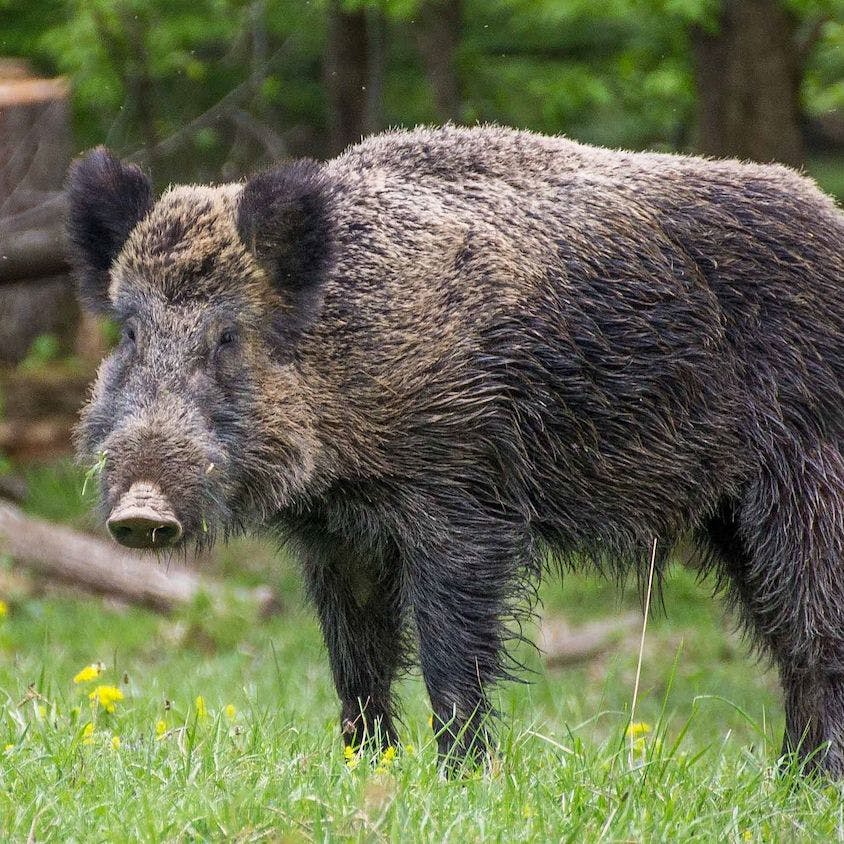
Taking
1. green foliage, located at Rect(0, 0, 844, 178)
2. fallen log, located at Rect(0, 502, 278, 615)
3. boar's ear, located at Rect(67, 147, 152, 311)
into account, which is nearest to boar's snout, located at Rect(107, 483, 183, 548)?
boar's ear, located at Rect(67, 147, 152, 311)

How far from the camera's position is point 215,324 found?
16.2 feet

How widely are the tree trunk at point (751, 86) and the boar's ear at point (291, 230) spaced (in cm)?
543

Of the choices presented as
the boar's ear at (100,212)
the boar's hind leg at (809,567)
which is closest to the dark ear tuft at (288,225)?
the boar's ear at (100,212)

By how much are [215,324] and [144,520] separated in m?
0.90

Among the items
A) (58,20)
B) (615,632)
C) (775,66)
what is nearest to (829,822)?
(615,632)

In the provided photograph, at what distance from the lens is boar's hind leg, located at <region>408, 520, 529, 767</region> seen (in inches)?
197

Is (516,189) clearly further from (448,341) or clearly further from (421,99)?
(421,99)

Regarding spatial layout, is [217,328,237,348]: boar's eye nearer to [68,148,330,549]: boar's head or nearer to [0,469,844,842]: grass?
[68,148,330,549]: boar's head

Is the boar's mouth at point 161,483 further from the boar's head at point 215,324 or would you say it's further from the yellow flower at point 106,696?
the yellow flower at point 106,696

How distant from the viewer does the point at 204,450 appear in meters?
4.70

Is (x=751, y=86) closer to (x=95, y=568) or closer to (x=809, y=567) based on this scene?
(x=809, y=567)

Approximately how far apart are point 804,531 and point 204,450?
231 centimetres

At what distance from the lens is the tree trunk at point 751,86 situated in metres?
9.87

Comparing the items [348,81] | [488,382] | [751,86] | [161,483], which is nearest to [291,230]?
[488,382]
